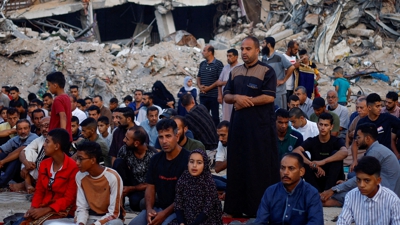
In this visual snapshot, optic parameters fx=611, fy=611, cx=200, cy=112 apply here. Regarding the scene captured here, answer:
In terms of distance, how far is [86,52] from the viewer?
17.4 meters

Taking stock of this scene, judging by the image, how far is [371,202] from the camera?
499 cm

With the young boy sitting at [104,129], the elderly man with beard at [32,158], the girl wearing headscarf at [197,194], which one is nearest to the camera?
the girl wearing headscarf at [197,194]

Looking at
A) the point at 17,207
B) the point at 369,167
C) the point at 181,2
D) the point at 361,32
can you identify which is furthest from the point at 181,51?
the point at 369,167

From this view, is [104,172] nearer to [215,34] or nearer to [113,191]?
[113,191]

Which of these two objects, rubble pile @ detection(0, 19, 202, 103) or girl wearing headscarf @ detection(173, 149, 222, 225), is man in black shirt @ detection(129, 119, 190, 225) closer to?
girl wearing headscarf @ detection(173, 149, 222, 225)

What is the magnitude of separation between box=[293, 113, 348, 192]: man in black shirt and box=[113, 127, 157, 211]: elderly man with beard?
1.79m

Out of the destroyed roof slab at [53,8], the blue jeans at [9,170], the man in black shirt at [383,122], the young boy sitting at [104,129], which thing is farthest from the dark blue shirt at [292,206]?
the destroyed roof slab at [53,8]

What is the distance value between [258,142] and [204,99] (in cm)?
501

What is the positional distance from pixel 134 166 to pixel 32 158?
1650mm

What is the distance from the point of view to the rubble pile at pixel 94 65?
1664 centimetres

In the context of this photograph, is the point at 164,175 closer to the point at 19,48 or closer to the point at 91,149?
the point at 91,149

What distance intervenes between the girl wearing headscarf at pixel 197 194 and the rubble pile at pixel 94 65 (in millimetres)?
Answer: 10888

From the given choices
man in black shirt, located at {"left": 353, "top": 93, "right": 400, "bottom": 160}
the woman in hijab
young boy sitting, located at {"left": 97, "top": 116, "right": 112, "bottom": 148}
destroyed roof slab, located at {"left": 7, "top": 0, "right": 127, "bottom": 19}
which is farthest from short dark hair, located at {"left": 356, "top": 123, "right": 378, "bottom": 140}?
destroyed roof slab, located at {"left": 7, "top": 0, "right": 127, "bottom": 19}

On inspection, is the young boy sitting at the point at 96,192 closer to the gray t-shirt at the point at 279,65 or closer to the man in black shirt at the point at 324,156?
the man in black shirt at the point at 324,156
